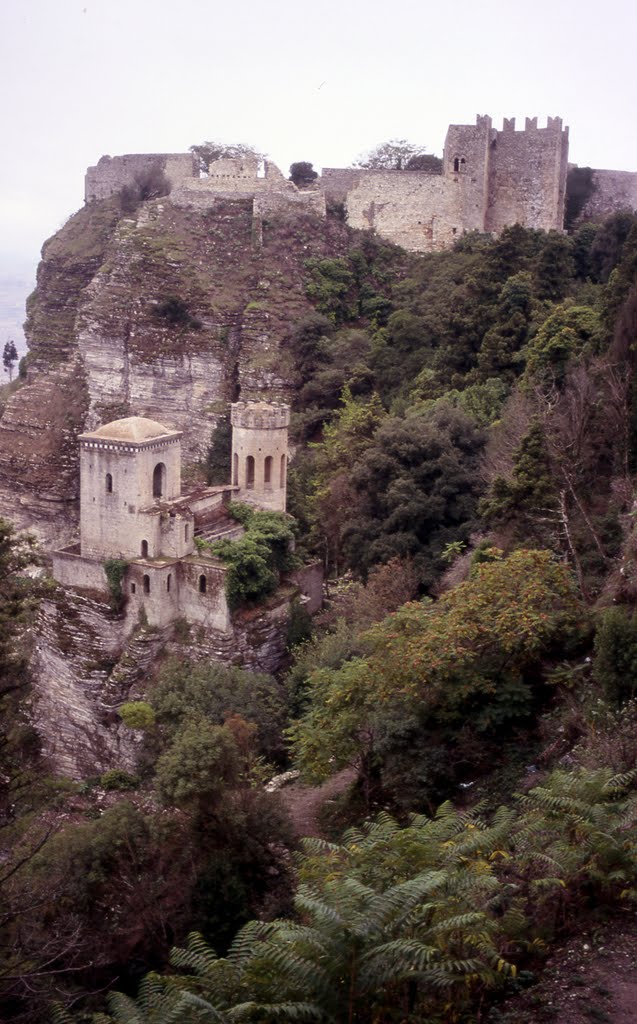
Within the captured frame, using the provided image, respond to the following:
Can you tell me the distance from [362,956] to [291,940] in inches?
24.2

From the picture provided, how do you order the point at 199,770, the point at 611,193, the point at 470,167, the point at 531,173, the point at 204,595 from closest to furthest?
the point at 199,770
the point at 204,595
the point at 531,173
the point at 470,167
the point at 611,193

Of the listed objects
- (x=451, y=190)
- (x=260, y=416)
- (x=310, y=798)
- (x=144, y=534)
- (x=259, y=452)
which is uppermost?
(x=451, y=190)

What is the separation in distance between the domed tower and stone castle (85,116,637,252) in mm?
14704

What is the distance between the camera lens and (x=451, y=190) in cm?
3834

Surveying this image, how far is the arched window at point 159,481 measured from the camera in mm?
A: 24172

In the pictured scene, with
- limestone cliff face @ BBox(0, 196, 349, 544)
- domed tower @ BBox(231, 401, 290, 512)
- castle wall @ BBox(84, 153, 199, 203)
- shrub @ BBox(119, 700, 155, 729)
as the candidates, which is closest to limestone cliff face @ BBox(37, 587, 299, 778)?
shrub @ BBox(119, 700, 155, 729)

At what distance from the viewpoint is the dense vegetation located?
8016 millimetres

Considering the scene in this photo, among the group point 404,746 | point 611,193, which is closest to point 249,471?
point 404,746

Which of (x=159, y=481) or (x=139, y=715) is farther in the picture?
(x=159, y=481)

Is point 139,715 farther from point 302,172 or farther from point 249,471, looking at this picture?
point 302,172

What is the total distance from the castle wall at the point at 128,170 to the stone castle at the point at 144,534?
21.0 meters

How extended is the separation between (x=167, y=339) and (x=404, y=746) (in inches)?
980

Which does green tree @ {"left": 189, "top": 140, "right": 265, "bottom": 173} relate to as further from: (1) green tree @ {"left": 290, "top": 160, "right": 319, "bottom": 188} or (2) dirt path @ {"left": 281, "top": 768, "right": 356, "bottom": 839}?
(2) dirt path @ {"left": 281, "top": 768, "right": 356, "bottom": 839}

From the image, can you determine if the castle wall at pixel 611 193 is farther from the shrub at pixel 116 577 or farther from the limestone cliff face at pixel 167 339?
the shrub at pixel 116 577
